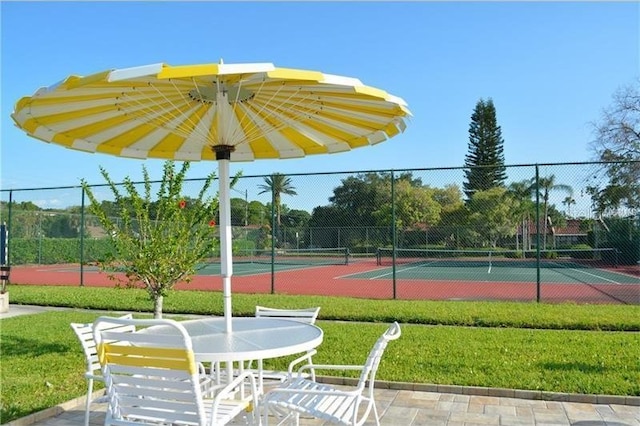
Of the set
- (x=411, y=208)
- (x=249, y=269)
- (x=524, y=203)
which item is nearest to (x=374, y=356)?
(x=524, y=203)

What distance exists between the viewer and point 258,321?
4758 millimetres

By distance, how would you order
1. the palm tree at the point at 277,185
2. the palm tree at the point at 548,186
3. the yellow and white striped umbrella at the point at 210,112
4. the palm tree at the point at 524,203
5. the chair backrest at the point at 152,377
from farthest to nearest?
the palm tree at the point at 524,203 < the palm tree at the point at 277,185 < the palm tree at the point at 548,186 < the yellow and white striped umbrella at the point at 210,112 < the chair backrest at the point at 152,377

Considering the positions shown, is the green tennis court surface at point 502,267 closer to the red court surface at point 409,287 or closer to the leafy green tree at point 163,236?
the red court surface at point 409,287

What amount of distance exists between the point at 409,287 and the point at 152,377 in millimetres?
14324

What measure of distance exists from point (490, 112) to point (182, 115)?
56.2m

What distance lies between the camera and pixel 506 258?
19922 millimetres

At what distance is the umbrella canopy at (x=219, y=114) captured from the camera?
10.2ft

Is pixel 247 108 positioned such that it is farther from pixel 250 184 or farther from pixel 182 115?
pixel 250 184

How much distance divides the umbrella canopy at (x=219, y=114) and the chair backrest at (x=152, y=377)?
1115 millimetres

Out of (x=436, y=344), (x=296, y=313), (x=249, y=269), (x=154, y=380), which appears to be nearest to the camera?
(x=154, y=380)

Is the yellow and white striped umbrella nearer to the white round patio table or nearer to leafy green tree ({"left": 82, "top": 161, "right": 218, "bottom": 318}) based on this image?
the white round patio table

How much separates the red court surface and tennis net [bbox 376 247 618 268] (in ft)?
3.10

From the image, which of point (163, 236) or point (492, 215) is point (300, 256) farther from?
point (163, 236)

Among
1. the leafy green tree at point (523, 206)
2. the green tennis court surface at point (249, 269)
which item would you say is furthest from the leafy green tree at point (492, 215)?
the green tennis court surface at point (249, 269)
